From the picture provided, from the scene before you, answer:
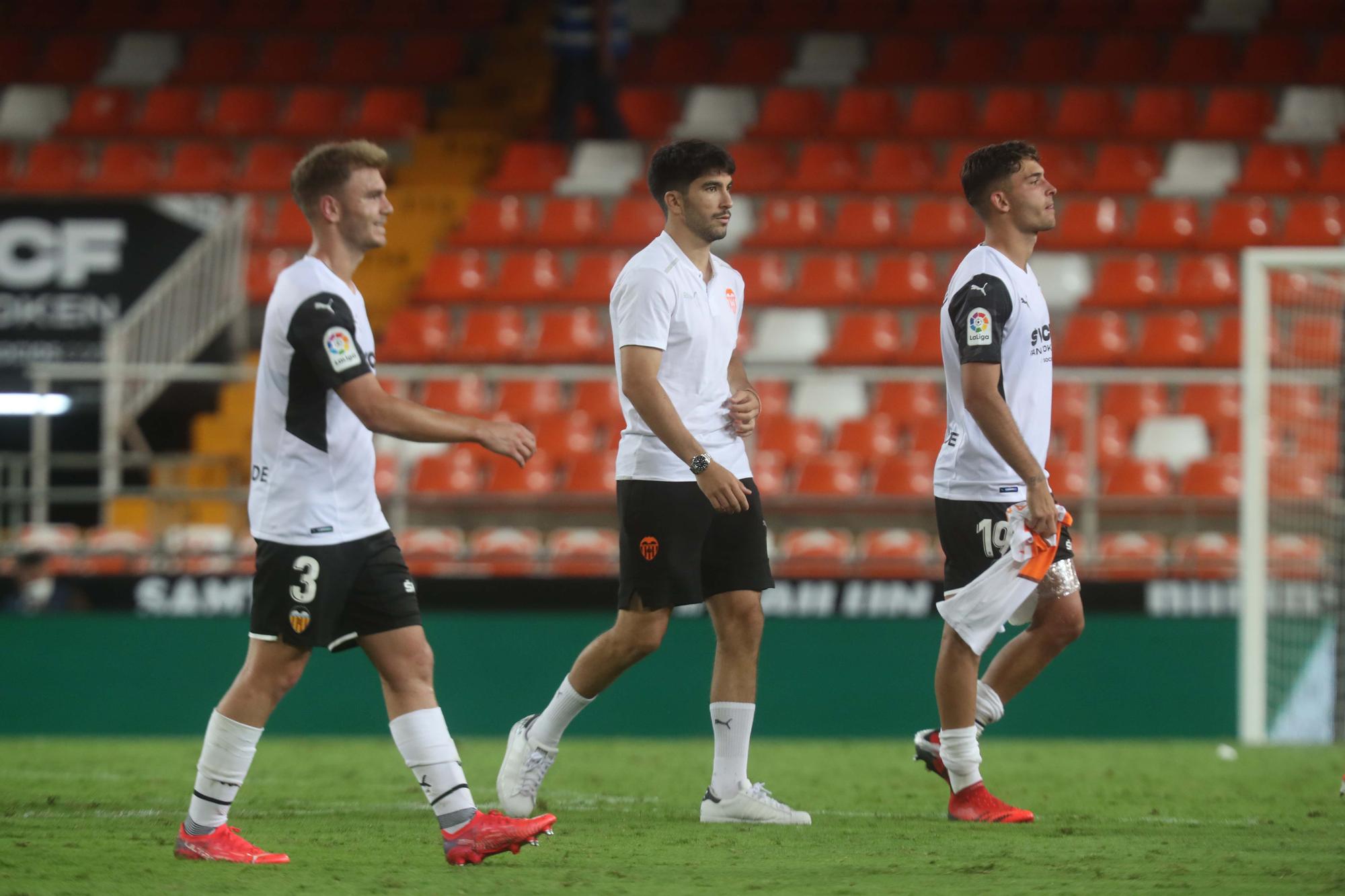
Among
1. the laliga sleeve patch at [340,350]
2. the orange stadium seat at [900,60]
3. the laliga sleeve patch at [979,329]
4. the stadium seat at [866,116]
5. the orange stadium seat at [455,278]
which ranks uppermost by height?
the orange stadium seat at [900,60]

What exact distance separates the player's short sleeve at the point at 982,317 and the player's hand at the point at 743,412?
0.66 metres

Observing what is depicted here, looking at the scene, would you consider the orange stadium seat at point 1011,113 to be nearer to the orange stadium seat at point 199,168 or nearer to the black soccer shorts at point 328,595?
the orange stadium seat at point 199,168

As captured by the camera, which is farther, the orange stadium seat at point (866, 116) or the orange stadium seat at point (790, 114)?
the orange stadium seat at point (790, 114)

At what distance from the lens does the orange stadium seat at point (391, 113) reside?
17.3 metres

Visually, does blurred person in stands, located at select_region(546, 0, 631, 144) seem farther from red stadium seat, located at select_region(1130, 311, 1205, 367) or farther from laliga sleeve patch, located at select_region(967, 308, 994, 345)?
laliga sleeve patch, located at select_region(967, 308, 994, 345)

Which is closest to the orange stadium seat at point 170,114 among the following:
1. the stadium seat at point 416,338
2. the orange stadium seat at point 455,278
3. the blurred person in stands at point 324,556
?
the orange stadium seat at point 455,278

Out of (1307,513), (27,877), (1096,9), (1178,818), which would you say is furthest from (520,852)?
(1096,9)

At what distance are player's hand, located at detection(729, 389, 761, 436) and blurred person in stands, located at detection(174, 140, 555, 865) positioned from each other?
1.34 m

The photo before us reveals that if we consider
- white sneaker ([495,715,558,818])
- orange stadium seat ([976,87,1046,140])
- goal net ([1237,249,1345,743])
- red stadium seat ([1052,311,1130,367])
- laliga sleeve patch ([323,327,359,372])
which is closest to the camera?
laliga sleeve patch ([323,327,359,372])

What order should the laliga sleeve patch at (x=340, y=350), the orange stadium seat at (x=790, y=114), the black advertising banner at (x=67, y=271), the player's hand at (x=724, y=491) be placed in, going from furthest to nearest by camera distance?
the orange stadium seat at (x=790, y=114) < the black advertising banner at (x=67, y=271) < the player's hand at (x=724, y=491) < the laliga sleeve patch at (x=340, y=350)

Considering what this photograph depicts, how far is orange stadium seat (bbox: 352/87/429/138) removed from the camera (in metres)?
17.3

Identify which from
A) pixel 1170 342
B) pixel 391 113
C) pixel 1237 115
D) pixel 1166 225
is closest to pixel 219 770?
pixel 1170 342

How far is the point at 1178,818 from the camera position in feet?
19.4

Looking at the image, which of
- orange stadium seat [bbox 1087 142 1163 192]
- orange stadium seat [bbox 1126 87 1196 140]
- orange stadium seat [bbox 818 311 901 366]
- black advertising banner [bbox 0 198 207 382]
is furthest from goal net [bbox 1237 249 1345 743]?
black advertising banner [bbox 0 198 207 382]
